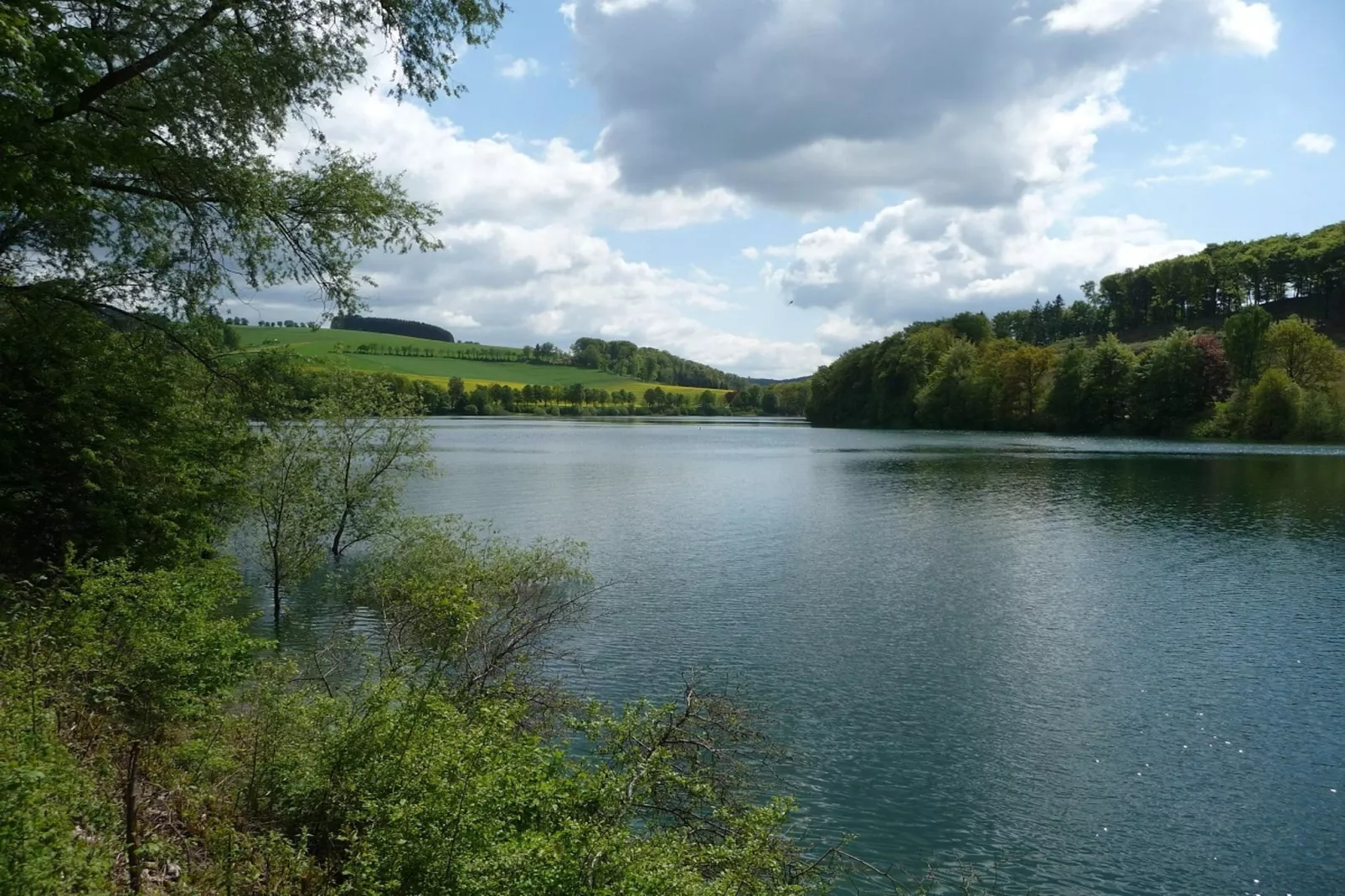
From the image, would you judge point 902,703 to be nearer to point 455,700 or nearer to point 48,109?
point 455,700

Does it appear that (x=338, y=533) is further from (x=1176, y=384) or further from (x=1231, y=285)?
(x=1231, y=285)

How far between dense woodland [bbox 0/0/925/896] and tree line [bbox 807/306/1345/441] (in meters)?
94.6

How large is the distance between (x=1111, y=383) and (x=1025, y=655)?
97.2m

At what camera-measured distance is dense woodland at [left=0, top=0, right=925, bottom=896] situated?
7.75m

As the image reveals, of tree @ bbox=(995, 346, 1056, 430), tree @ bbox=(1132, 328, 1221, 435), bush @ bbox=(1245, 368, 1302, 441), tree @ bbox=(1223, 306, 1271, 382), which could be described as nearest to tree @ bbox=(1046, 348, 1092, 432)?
tree @ bbox=(995, 346, 1056, 430)

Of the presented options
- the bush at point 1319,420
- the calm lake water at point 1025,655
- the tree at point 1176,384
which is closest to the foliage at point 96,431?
the calm lake water at point 1025,655

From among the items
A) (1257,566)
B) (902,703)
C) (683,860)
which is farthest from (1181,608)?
(683,860)

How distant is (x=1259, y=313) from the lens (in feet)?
→ 312

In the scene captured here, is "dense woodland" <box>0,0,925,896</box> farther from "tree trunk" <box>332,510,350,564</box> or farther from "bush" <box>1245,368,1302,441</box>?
"bush" <box>1245,368,1302,441</box>

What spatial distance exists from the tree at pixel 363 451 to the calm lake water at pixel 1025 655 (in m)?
8.02

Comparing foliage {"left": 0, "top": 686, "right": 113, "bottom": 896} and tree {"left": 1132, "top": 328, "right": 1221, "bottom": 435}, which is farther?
tree {"left": 1132, "top": 328, "right": 1221, "bottom": 435}

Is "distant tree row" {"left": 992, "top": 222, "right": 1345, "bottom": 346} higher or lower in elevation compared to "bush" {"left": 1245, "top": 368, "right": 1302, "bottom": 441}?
higher

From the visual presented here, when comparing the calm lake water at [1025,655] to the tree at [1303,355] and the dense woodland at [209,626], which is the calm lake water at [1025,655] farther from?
the tree at [1303,355]

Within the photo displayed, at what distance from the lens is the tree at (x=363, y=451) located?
28344 mm
